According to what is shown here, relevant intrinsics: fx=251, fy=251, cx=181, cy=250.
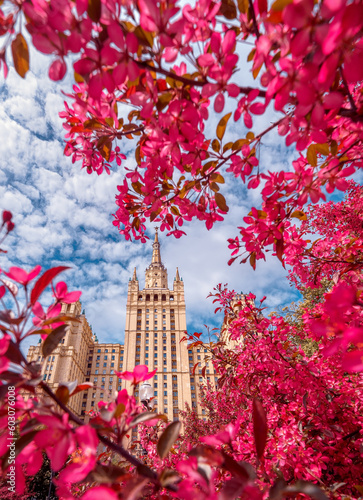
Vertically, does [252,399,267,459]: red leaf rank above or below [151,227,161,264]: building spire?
below

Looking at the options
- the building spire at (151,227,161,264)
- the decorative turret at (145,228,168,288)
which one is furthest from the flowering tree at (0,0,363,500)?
the building spire at (151,227,161,264)

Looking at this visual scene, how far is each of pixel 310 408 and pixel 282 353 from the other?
1.96ft

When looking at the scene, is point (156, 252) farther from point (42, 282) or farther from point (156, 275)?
point (42, 282)

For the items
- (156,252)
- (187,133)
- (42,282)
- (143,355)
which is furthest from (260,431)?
(156,252)

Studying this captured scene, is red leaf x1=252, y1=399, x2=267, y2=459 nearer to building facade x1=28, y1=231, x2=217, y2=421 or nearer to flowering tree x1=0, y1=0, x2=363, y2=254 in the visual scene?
flowering tree x1=0, y1=0, x2=363, y2=254

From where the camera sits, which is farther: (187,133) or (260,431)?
(187,133)

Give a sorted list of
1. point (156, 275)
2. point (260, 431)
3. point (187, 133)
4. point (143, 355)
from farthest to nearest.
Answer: point (156, 275), point (143, 355), point (187, 133), point (260, 431)

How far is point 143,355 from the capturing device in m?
46.6

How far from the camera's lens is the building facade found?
4231 centimetres

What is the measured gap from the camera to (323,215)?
5574mm

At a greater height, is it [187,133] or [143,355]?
[143,355]

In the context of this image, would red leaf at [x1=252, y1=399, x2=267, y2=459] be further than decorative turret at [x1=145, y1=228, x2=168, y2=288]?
No

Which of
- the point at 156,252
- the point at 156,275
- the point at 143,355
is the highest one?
the point at 156,252

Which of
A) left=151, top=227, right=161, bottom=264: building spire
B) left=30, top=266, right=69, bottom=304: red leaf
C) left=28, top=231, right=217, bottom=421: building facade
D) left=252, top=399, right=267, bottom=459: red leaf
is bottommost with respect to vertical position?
left=252, top=399, right=267, bottom=459: red leaf
